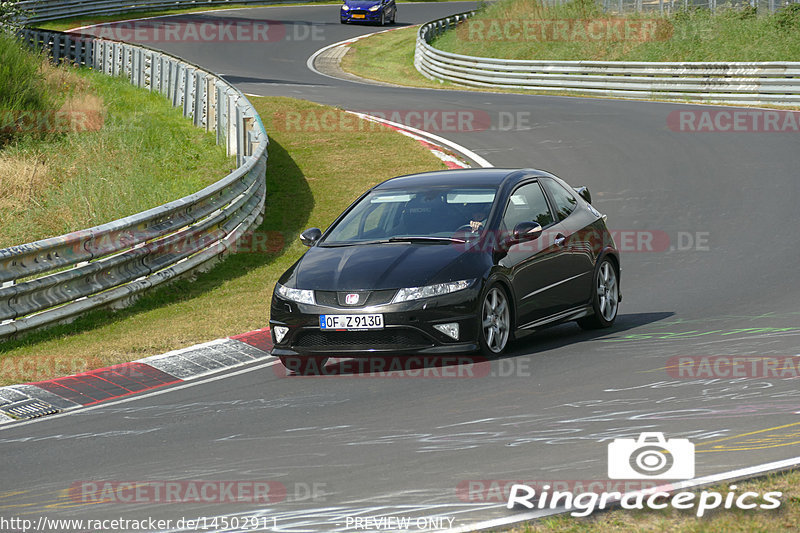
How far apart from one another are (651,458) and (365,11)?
50571 mm

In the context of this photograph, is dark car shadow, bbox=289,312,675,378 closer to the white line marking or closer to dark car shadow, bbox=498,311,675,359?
dark car shadow, bbox=498,311,675,359

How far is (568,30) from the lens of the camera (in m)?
40.6

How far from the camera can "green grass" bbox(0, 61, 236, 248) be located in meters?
16.9

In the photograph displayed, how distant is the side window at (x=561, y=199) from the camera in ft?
36.0

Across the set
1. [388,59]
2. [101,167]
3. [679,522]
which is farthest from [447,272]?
[388,59]

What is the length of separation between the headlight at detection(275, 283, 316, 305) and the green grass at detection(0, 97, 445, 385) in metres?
1.62

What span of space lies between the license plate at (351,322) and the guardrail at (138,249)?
12.7 ft

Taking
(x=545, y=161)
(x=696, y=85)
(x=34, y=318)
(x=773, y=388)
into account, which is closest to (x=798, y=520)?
(x=773, y=388)

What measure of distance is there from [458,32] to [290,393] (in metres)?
39.9

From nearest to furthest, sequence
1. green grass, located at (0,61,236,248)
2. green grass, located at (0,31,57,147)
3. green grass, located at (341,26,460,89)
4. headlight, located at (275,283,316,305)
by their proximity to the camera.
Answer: headlight, located at (275,283,316,305) → green grass, located at (0,61,236,248) → green grass, located at (0,31,57,147) → green grass, located at (341,26,460,89)

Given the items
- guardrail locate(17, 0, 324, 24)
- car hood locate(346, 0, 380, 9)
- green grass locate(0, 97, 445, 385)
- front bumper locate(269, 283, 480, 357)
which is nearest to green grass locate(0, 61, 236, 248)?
green grass locate(0, 97, 445, 385)

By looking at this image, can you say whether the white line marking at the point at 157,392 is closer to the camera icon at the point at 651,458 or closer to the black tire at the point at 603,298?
the black tire at the point at 603,298

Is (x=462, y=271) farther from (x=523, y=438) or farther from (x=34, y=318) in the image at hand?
(x=34, y=318)

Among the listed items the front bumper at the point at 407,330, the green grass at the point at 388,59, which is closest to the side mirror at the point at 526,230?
the front bumper at the point at 407,330
